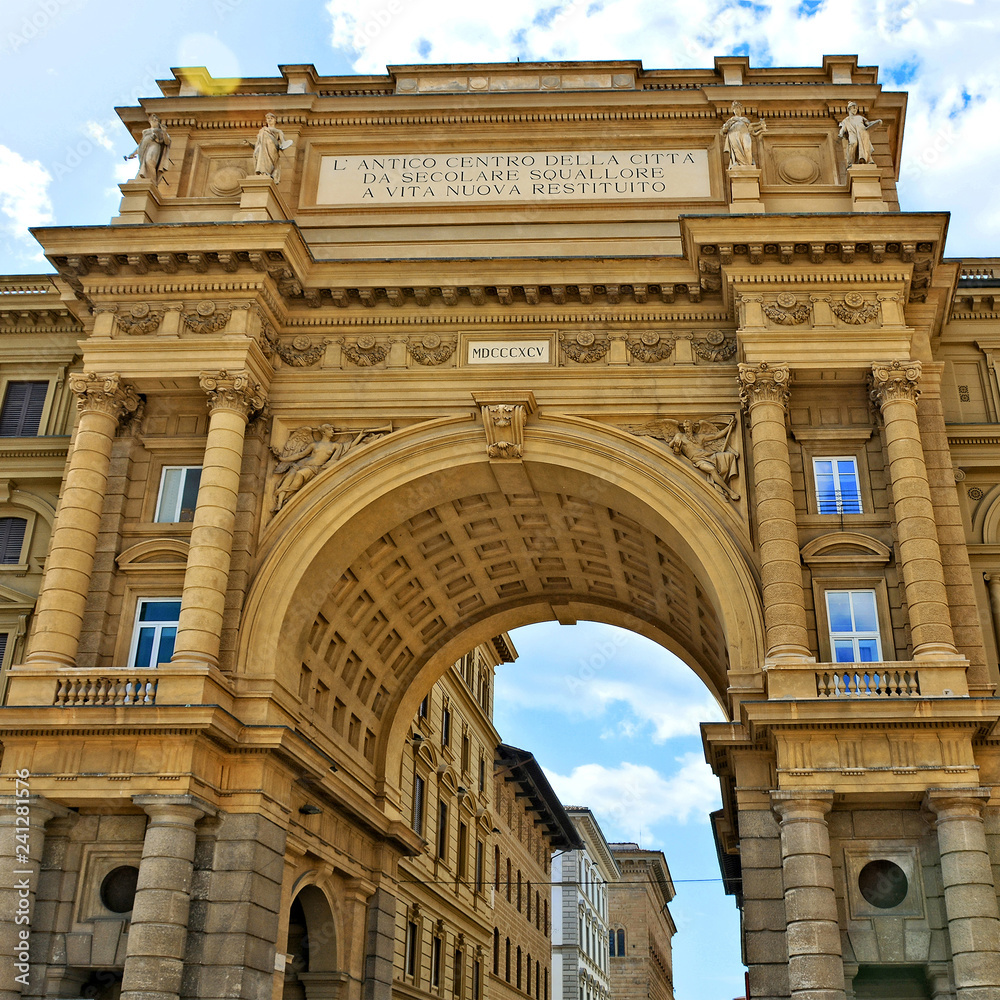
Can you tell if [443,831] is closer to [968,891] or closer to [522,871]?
[522,871]

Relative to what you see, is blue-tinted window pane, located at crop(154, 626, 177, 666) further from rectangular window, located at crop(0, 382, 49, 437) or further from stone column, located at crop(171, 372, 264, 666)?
rectangular window, located at crop(0, 382, 49, 437)

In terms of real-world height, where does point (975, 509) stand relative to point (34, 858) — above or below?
above

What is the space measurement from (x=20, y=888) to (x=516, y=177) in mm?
19435

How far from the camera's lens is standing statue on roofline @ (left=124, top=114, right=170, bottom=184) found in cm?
2759

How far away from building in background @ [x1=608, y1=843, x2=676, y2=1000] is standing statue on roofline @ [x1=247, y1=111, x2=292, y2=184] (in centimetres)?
8255

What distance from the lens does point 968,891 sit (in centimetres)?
1895

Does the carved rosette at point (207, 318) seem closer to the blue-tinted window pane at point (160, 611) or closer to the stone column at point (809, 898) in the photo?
the blue-tinted window pane at point (160, 611)

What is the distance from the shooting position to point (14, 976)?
65.1 ft

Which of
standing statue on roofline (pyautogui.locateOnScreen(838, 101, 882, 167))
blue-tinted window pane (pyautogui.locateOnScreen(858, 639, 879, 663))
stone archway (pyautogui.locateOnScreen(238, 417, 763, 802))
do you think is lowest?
blue-tinted window pane (pyautogui.locateOnScreen(858, 639, 879, 663))

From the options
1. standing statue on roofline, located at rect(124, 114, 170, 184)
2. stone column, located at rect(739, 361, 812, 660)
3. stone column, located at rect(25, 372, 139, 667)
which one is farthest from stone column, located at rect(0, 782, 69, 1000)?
standing statue on roofline, located at rect(124, 114, 170, 184)

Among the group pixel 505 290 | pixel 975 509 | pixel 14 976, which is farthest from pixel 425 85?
pixel 14 976

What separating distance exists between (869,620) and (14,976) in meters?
17.1

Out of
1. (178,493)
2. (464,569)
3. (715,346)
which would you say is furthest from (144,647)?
(715,346)

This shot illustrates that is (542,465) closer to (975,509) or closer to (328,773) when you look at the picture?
(328,773)
